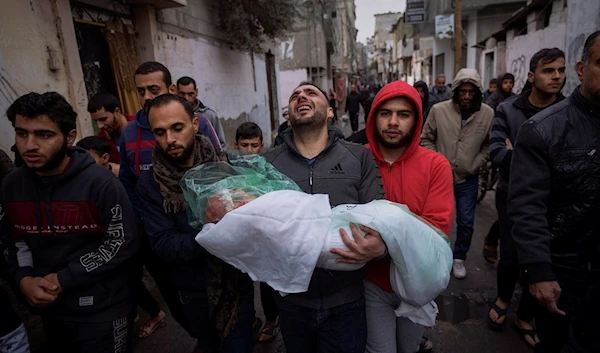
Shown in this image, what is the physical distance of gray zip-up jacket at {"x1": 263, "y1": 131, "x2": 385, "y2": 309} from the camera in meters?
1.65

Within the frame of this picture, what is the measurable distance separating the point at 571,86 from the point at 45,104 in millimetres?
8929

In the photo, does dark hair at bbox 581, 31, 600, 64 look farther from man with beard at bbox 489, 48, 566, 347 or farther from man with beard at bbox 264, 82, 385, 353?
man with beard at bbox 264, 82, 385, 353

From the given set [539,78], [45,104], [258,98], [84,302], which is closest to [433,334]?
[539,78]

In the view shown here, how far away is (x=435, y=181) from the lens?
181 cm

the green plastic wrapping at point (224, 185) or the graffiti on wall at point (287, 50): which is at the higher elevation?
the graffiti on wall at point (287, 50)

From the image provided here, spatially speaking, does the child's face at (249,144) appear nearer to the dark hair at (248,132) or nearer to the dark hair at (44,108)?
the dark hair at (248,132)

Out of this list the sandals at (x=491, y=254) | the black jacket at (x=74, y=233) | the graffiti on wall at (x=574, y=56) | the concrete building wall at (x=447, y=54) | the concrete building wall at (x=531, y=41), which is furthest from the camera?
the concrete building wall at (x=447, y=54)

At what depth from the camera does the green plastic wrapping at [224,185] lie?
4.86 ft

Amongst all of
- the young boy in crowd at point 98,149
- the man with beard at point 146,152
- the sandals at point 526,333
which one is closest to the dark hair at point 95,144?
the young boy in crowd at point 98,149

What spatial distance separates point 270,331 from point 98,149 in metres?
2.11

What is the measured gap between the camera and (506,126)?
2.92 metres

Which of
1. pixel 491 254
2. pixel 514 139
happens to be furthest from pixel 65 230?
pixel 491 254

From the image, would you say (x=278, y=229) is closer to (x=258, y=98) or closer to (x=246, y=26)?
(x=246, y=26)

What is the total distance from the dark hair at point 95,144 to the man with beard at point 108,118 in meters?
0.14
